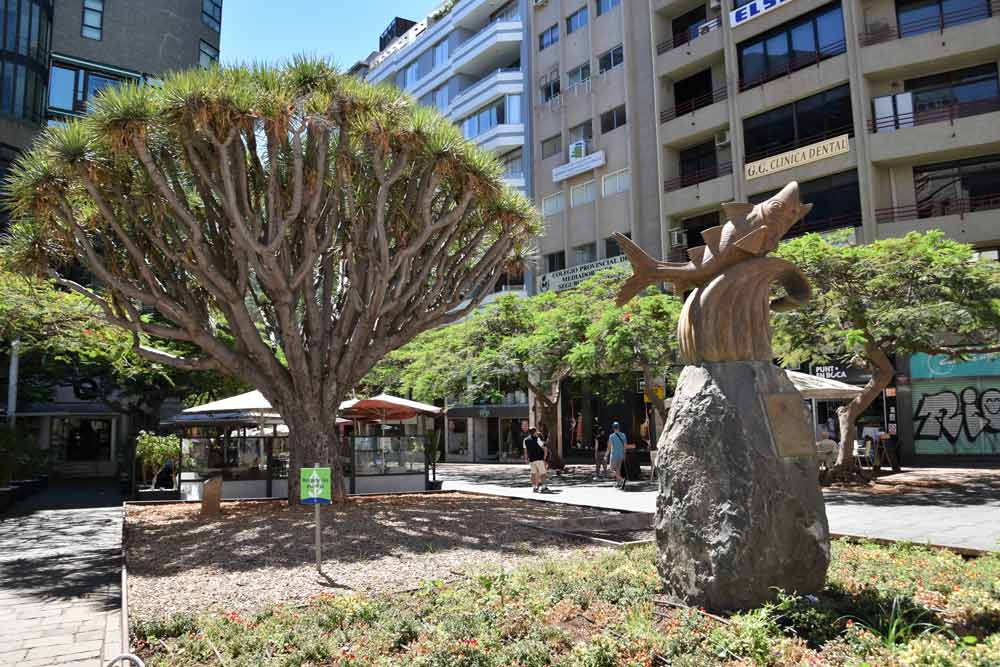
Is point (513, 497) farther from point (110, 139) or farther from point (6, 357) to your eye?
point (6, 357)

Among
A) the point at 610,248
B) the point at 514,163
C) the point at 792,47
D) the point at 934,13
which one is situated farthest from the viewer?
the point at 514,163

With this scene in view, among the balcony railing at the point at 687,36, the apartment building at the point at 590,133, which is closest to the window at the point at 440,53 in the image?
the apartment building at the point at 590,133

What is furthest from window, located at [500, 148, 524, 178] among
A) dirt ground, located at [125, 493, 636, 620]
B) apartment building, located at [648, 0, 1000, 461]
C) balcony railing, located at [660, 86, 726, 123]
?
dirt ground, located at [125, 493, 636, 620]

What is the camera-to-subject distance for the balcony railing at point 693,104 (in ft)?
98.9

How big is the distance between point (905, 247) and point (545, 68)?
88.4ft

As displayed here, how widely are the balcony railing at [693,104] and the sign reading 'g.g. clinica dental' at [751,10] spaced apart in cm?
251

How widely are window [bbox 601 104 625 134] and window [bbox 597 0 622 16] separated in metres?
5.10

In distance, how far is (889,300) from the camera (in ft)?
51.2

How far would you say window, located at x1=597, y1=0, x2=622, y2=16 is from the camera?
1391 inches

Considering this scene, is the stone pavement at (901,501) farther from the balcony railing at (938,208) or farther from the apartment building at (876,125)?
the balcony railing at (938,208)

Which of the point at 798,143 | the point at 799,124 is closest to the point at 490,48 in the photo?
the point at 799,124

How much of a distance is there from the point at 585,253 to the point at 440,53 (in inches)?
750

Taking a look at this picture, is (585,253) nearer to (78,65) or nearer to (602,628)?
(78,65)

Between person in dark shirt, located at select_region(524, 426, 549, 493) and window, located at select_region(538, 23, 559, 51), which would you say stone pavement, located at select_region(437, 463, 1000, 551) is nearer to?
person in dark shirt, located at select_region(524, 426, 549, 493)
